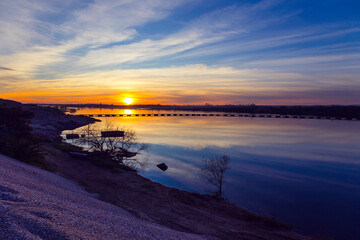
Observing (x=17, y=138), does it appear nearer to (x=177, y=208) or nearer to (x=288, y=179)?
(x=177, y=208)

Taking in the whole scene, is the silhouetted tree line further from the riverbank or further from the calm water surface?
the calm water surface

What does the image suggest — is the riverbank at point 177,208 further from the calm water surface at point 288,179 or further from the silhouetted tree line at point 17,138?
the silhouetted tree line at point 17,138

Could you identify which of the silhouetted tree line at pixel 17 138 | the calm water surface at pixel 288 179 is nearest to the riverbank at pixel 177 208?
the calm water surface at pixel 288 179

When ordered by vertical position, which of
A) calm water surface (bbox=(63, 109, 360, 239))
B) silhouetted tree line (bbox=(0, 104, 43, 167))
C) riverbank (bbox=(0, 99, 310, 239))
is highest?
silhouetted tree line (bbox=(0, 104, 43, 167))

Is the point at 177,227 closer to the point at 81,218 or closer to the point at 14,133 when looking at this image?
the point at 81,218

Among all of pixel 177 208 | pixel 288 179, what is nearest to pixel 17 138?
pixel 177 208

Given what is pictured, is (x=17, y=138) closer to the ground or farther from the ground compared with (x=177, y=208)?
farther from the ground

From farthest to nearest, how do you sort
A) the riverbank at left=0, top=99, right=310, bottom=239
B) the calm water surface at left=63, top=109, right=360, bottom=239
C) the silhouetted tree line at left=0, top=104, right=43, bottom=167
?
the silhouetted tree line at left=0, top=104, right=43, bottom=167 < the calm water surface at left=63, top=109, right=360, bottom=239 < the riverbank at left=0, top=99, right=310, bottom=239

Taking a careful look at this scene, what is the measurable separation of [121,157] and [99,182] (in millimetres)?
9457

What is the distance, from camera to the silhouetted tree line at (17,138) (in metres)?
15.8

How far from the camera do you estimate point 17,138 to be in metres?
19.7

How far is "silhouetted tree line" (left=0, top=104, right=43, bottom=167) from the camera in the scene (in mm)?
15844

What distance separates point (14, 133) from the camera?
20.5 meters

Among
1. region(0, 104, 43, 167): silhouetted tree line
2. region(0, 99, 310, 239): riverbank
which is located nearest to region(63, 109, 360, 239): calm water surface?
region(0, 99, 310, 239): riverbank
